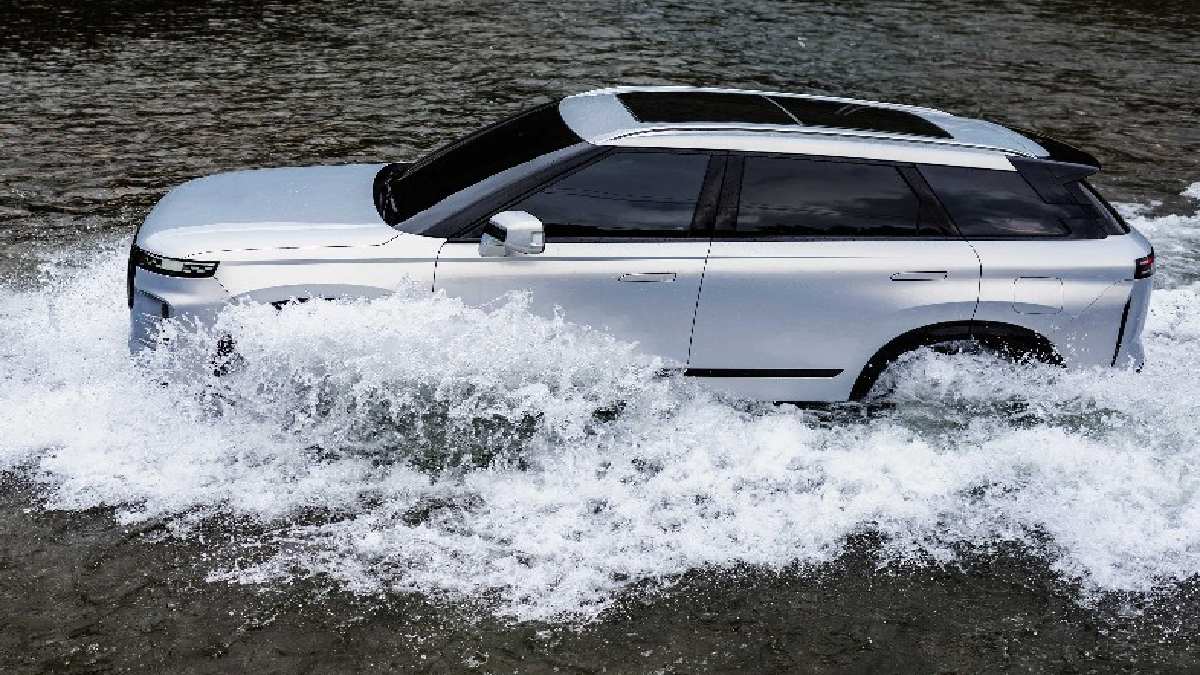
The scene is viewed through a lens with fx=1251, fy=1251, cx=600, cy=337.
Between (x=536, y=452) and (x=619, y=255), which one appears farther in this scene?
(x=536, y=452)

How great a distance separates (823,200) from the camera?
21.0ft

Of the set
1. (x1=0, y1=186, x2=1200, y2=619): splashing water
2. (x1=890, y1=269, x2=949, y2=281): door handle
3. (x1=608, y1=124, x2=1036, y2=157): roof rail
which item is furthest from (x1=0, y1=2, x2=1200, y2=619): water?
(x1=608, y1=124, x2=1036, y2=157): roof rail

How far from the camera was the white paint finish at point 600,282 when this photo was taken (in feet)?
19.9

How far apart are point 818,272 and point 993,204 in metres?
1.06

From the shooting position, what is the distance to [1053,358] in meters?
6.58

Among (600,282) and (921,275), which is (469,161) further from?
(921,275)

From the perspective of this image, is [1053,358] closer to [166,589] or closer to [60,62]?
[166,589]

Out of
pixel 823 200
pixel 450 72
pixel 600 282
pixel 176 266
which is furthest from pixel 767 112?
pixel 450 72

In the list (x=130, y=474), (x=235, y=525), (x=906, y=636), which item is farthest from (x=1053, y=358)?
(x=130, y=474)

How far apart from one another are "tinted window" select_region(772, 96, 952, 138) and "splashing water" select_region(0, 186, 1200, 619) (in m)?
1.29

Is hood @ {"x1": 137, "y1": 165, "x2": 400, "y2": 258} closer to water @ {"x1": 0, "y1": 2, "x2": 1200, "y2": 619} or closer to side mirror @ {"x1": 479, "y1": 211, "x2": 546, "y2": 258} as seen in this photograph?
water @ {"x1": 0, "y1": 2, "x2": 1200, "y2": 619}

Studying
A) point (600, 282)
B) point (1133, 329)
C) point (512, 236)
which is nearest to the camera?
point (512, 236)

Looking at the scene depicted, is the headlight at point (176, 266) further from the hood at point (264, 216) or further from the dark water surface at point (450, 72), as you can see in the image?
the dark water surface at point (450, 72)

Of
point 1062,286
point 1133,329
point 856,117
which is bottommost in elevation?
point 1133,329
